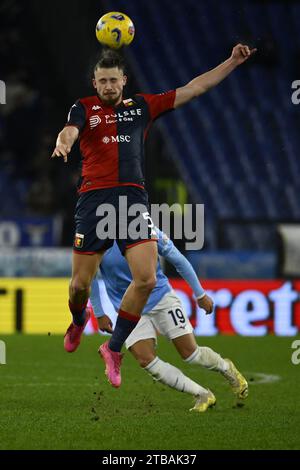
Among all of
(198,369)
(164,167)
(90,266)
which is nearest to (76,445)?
(90,266)

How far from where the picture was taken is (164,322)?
7391 millimetres

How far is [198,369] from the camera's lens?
10586mm

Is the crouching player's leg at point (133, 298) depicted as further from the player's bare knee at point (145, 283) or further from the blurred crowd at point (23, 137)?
the blurred crowd at point (23, 137)

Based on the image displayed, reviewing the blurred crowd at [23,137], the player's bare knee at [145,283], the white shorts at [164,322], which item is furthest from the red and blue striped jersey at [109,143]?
the blurred crowd at [23,137]

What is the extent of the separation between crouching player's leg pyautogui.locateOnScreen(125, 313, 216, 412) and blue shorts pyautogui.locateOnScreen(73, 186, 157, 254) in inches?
24.7

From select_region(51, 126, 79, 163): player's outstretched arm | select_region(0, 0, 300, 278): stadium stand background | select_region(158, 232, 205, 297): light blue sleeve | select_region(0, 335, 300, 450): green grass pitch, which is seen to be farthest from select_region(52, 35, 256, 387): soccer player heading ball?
select_region(0, 0, 300, 278): stadium stand background

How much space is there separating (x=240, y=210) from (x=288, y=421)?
13008 millimetres

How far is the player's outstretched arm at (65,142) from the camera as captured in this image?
633 centimetres

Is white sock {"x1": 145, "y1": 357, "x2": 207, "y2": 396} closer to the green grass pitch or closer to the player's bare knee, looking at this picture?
the green grass pitch

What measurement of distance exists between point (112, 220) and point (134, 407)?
144 cm

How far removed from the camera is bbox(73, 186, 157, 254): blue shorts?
6996 millimetres

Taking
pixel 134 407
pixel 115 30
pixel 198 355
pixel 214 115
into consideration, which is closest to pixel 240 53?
pixel 115 30

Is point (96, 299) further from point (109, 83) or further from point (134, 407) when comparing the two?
point (109, 83)

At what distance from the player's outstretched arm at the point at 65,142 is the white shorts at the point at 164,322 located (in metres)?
1.37
